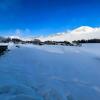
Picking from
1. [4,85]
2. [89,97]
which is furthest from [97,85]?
[4,85]

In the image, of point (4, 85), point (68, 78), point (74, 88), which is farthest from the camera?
point (68, 78)

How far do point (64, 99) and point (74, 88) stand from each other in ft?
4.35

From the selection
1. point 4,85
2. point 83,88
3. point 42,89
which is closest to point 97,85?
point 83,88

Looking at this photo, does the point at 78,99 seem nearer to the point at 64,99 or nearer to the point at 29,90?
the point at 64,99

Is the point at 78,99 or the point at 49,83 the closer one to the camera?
the point at 78,99

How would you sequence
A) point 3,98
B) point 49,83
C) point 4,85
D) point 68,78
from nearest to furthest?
1. point 3,98
2. point 4,85
3. point 49,83
4. point 68,78

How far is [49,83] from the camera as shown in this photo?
761 cm

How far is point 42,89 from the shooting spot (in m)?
6.73

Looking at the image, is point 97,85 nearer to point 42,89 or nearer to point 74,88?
point 74,88

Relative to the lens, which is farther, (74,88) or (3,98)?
(74,88)

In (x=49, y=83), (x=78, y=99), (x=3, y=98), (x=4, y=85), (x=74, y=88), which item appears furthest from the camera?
(x=49, y=83)

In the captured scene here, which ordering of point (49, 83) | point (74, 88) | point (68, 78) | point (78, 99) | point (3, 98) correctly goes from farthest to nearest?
point (68, 78)
point (49, 83)
point (74, 88)
point (78, 99)
point (3, 98)

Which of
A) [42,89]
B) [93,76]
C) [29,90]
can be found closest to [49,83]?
[42,89]

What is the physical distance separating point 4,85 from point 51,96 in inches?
61.5
